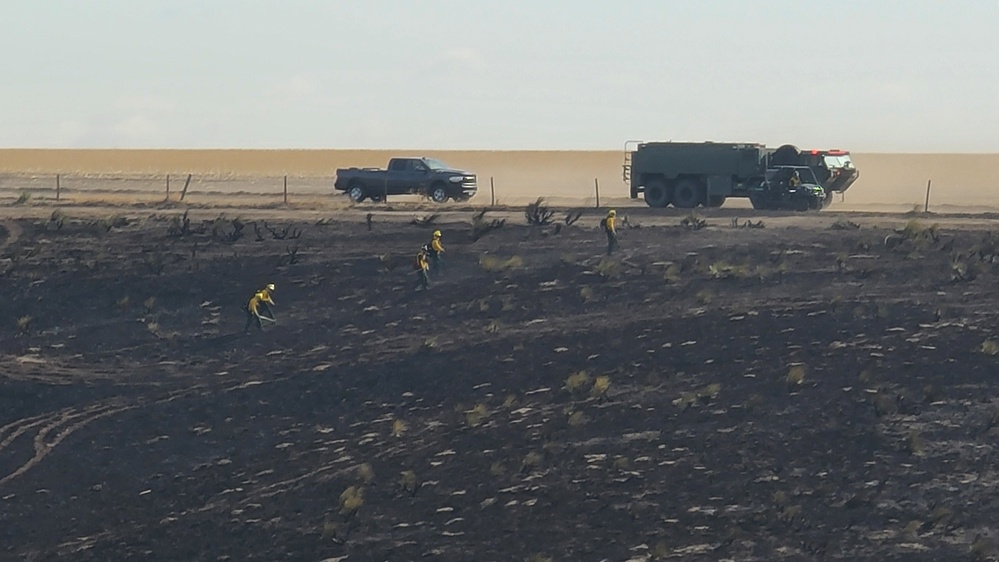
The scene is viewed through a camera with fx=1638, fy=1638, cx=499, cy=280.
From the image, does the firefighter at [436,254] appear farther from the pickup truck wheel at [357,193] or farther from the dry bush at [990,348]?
the pickup truck wheel at [357,193]

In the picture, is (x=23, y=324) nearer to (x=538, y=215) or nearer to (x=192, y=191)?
(x=538, y=215)

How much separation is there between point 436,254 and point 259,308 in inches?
149

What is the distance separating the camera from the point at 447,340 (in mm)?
30750

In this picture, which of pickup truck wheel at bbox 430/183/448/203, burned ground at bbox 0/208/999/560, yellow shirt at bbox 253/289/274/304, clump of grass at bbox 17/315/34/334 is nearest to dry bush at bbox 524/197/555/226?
burned ground at bbox 0/208/999/560

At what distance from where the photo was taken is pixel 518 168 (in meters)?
112

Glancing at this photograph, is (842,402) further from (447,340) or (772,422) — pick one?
(447,340)

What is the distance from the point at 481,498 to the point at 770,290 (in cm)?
1025

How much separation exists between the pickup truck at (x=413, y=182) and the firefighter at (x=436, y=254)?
12.5 meters

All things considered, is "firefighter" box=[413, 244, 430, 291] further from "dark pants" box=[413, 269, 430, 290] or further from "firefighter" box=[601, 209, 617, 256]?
"firefighter" box=[601, 209, 617, 256]

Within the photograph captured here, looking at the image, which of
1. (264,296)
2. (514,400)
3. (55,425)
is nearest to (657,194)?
(264,296)

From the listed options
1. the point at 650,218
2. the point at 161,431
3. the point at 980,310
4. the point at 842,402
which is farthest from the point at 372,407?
the point at 650,218

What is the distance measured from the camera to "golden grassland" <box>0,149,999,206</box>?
66.8 m

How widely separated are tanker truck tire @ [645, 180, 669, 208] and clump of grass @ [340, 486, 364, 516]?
21.9 m

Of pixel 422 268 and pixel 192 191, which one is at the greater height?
pixel 192 191
